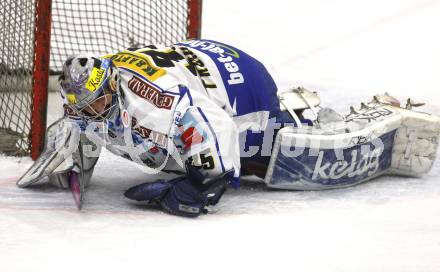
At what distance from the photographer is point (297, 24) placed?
7273 mm

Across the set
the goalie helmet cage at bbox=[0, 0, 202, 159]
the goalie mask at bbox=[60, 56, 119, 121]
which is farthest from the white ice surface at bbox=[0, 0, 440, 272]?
the goalie mask at bbox=[60, 56, 119, 121]

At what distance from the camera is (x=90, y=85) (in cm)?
374

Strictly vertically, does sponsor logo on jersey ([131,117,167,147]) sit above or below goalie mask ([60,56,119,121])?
below

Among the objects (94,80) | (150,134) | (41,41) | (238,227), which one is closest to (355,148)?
(238,227)

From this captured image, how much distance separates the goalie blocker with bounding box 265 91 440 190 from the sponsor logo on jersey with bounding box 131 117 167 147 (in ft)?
1.90

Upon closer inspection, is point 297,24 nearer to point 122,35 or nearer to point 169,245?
point 122,35

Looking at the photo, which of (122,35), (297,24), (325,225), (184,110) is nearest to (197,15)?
(122,35)

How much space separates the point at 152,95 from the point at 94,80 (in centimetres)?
25

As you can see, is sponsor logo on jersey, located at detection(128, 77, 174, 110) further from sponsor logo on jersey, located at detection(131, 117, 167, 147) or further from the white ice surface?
the white ice surface

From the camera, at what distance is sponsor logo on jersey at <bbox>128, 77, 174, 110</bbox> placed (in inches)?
153

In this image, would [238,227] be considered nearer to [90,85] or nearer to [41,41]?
[90,85]

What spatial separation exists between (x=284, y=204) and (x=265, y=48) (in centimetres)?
281

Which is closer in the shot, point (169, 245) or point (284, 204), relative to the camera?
point (169, 245)

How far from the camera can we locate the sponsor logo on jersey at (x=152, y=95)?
388 centimetres
